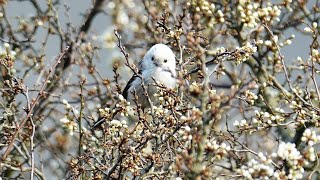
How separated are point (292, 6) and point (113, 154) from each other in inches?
195

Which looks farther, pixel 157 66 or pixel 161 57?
pixel 157 66

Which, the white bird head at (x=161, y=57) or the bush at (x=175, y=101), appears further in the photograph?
the white bird head at (x=161, y=57)

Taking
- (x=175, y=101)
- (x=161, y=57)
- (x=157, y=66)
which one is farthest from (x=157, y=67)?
(x=175, y=101)

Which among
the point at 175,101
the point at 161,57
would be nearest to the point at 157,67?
the point at 161,57

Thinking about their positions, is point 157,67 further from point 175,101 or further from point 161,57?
point 175,101

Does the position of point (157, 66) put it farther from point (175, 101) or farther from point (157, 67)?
point (175, 101)

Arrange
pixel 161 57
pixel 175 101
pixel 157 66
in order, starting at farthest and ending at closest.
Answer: pixel 157 66 < pixel 161 57 < pixel 175 101

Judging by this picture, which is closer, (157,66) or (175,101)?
(175,101)

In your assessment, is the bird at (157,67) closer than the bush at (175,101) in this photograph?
No

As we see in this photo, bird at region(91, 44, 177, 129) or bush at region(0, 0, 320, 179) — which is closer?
bush at region(0, 0, 320, 179)

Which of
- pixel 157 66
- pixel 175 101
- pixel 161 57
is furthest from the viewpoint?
pixel 157 66

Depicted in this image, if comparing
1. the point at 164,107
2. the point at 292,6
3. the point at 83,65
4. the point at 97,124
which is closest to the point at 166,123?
the point at 164,107

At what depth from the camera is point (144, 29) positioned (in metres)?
11.5

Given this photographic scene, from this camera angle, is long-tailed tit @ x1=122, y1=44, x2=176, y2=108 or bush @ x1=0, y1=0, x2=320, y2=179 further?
long-tailed tit @ x1=122, y1=44, x2=176, y2=108
